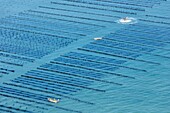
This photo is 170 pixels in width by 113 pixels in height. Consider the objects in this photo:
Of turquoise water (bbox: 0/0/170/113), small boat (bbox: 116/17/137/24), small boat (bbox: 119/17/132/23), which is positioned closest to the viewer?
turquoise water (bbox: 0/0/170/113)

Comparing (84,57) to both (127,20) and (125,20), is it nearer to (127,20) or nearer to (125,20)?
(125,20)

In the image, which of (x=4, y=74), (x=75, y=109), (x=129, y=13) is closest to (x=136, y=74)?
(x=75, y=109)

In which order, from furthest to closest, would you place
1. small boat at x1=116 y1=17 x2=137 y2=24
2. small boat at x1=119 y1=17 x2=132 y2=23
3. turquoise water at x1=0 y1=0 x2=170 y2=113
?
small boat at x1=119 y1=17 x2=132 y2=23
small boat at x1=116 y1=17 x2=137 y2=24
turquoise water at x1=0 y1=0 x2=170 y2=113

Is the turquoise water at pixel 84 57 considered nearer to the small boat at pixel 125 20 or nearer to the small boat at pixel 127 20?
the small boat at pixel 127 20

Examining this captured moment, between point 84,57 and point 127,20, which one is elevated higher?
point 127,20

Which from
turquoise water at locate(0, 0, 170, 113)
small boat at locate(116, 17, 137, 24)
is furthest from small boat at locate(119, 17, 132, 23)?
turquoise water at locate(0, 0, 170, 113)

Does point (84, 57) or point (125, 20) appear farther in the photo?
point (125, 20)

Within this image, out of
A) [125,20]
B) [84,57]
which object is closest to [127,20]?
[125,20]

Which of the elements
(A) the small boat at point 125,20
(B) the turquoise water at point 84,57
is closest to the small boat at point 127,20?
(A) the small boat at point 125,20

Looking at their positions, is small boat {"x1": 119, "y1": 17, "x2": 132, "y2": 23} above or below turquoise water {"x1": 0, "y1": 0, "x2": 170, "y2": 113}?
above

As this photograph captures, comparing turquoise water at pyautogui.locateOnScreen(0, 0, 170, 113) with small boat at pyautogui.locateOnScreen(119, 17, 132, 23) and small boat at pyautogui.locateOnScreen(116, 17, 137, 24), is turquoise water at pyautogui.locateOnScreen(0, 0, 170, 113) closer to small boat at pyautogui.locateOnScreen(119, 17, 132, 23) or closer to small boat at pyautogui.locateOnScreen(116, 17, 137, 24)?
small boat at pyautogui.locateOnScreen(116, 17, 137, 24)
